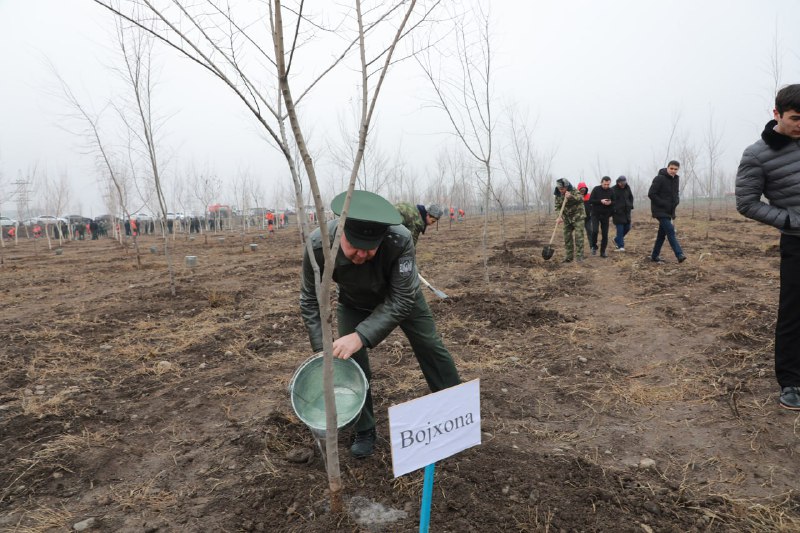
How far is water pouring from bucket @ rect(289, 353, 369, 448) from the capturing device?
1867 mm

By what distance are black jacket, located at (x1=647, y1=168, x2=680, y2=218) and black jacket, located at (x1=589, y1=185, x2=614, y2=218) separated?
3.53 feet

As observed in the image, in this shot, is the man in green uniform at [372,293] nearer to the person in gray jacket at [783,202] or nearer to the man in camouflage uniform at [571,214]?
the person in gray jacket at [783,202]

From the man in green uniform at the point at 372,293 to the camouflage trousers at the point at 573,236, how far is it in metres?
6.30

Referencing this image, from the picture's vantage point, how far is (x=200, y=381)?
11.1ft

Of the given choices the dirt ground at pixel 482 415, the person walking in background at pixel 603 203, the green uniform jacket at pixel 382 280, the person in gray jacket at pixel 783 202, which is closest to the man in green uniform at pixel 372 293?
the green uniform jacket at pixel 382 280

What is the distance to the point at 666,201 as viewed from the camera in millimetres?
6613

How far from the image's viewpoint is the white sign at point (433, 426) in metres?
1.27

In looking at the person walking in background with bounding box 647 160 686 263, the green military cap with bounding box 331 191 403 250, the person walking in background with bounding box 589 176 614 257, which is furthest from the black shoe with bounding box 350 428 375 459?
the person walking in background with bounding box 589 176 614 257

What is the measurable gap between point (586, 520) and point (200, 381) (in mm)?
2844

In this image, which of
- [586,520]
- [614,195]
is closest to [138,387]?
[586,520]

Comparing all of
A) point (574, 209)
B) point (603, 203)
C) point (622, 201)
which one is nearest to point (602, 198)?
point (603, 203)

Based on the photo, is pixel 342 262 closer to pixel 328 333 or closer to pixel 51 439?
pixel 328 333

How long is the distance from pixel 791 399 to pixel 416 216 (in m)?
3.12

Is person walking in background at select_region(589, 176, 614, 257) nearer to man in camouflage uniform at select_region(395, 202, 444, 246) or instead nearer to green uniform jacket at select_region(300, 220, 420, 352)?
man in camouflage uniform at select_region(395, 202, 444, 246)
